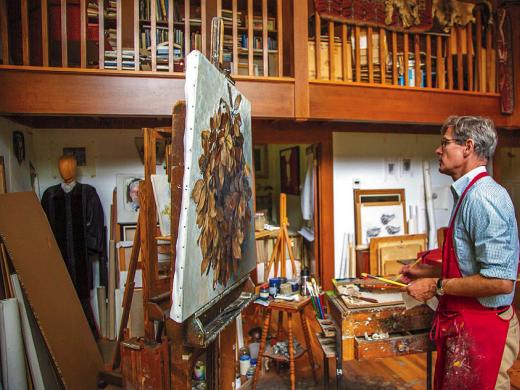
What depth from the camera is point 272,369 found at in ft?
8.95

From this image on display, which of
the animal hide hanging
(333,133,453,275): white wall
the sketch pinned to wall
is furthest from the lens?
the sketch pinned to wall

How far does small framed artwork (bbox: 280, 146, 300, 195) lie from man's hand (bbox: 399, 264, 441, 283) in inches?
116

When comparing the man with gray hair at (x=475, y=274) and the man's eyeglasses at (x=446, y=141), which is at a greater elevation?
the man's eyeglasses at (x=446, y=141)

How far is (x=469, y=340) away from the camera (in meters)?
1.40

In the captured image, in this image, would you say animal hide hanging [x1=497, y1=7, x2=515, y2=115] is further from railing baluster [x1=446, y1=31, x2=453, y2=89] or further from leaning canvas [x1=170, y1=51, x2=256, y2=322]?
leaning canvas [x1=170, y1=51, x2=256, y2=322]

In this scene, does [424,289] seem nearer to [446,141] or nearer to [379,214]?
[446,141]

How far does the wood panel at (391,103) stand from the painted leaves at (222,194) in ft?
4.04

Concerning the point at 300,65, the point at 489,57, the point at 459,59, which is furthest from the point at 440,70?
the point at 300,65

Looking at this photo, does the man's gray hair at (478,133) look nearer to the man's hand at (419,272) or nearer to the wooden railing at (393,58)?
the man's hand at (419,272)

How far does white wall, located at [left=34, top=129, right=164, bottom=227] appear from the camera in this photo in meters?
3.14

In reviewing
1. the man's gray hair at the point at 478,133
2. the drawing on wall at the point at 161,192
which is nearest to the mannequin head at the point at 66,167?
the drawing on wall at the point at 161,192

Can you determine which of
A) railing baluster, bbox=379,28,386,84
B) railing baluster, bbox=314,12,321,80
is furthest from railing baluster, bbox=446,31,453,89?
railing baluster, bbox=314,12,321,80

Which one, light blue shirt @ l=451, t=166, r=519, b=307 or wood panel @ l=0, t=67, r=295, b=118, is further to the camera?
wood panel @ l=0, t=67, r=295, b=118

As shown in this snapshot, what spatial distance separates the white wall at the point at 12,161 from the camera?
259 cm
